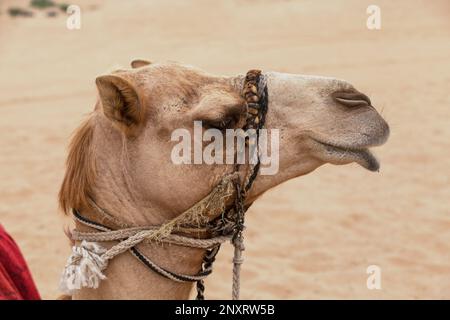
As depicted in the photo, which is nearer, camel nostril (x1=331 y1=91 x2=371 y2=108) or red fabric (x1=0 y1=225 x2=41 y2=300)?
camel nostril (x1=331 y1=91 x2=371 y2=108)

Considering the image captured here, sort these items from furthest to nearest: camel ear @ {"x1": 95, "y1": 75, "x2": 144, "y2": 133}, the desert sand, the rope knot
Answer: the desert sand
the rope knot
camel ear @ {"x1": 95, "y1": 75, "x2": 144, "y2": 133}

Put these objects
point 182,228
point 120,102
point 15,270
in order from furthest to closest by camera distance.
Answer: point 15,270 → point 182,228 → point 120,102

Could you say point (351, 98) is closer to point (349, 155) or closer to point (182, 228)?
point (349, 155)

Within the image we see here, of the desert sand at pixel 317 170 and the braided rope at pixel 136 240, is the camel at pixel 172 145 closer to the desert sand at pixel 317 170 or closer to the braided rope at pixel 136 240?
the braided rope at pixel 136 240

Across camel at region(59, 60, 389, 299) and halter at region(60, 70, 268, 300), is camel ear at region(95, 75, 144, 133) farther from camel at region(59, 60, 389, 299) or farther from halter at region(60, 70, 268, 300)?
halter at region(60, 70, 268, 300)

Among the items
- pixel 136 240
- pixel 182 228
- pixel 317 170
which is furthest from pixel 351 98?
pixel 317 170

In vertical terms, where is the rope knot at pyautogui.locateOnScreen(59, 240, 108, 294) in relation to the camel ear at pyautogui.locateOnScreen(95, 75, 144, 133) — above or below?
below

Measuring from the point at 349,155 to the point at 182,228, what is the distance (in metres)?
0.61

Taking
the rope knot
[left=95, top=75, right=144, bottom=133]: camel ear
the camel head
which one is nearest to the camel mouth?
the camel head

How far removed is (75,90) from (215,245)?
14.2m

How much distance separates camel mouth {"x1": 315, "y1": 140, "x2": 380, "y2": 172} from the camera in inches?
93.5

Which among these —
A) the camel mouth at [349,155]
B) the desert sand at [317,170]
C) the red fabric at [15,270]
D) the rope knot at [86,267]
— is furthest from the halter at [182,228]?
the red fabric at [15,270]

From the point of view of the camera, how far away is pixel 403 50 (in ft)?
58.6

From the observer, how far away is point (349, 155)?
238 cm
